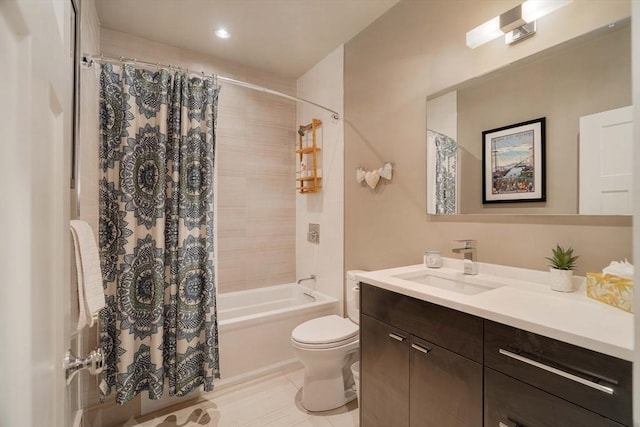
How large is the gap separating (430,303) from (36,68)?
131cm

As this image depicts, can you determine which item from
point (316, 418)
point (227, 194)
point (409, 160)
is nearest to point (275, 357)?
point (316, 418)

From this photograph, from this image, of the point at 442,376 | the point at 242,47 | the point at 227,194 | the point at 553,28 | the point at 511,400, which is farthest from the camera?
the point at 227,194

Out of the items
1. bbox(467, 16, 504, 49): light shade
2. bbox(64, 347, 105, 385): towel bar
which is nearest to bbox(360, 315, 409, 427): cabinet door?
bbox(64, 347, 105, 385): towel bar

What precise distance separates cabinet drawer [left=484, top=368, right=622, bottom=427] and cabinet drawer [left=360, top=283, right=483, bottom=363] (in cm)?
10

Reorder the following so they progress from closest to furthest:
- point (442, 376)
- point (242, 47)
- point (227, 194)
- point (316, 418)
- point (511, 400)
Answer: point (511, 400)
point (442, 376)
point (316, 418)
point (242, 47)
point (227, 194)

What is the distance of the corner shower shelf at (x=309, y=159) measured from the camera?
9.71 feet

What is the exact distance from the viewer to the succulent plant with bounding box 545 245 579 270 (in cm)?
127

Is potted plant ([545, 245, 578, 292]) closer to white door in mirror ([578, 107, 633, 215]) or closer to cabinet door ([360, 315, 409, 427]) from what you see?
white door in mirror ([578, 107, 633, 215])

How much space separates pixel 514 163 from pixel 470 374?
1016 mm

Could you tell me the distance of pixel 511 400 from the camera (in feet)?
3.27

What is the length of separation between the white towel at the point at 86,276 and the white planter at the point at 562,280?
1756 mm

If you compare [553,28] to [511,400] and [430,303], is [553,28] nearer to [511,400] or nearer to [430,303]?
[430,303]

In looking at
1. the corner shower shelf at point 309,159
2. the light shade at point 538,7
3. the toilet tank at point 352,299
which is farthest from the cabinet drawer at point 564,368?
the corner shower shelf at point 309,159

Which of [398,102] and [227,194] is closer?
[398,102]
